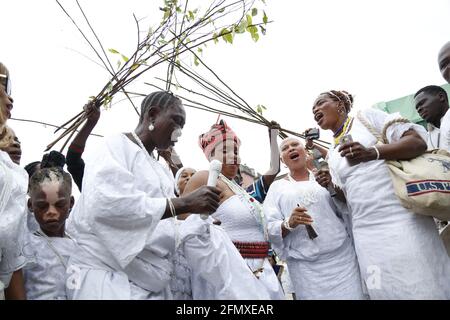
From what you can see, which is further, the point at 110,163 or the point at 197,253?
the point at 197,253

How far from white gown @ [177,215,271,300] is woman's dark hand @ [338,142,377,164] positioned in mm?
950

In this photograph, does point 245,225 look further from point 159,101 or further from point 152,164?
point 159,101

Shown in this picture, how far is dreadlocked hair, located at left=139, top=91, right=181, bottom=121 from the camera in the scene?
2.32m

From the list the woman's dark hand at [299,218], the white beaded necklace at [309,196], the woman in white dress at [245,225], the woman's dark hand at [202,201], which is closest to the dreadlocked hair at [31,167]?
Answer: the woman in white dress at [245,225]

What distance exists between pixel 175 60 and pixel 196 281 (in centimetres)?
209

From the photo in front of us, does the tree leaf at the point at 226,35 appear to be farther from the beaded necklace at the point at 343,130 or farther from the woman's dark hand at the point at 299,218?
the woman's dark hand at the point at 299,218

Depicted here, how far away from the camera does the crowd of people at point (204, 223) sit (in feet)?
6.08

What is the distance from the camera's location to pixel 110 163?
6.24ft

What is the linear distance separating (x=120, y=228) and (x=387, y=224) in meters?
1.59

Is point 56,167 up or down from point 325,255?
up

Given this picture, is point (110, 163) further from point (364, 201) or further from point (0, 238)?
point (364, 201)

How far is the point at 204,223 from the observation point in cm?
208
